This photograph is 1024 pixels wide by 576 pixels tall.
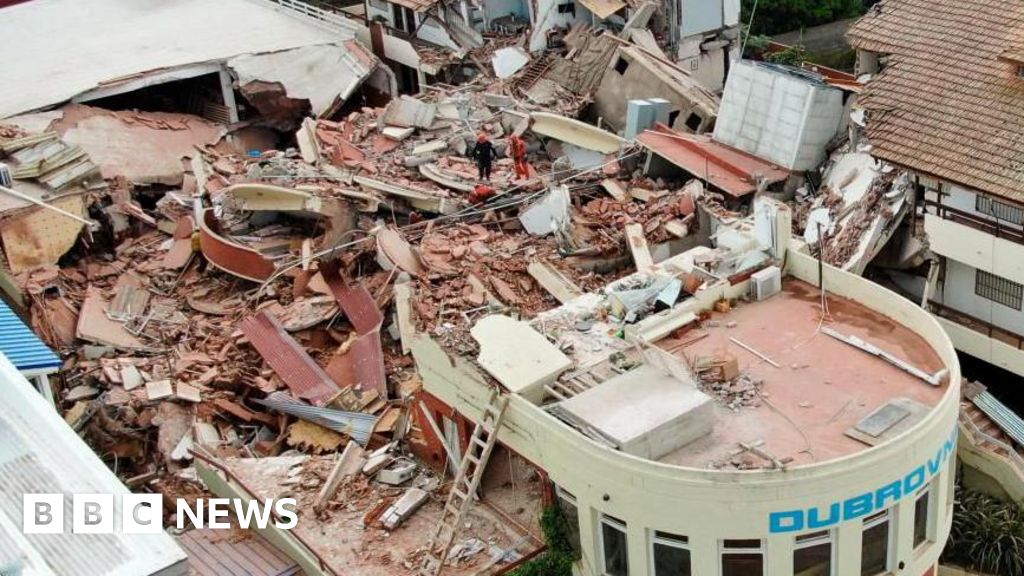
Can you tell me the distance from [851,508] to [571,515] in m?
4.62

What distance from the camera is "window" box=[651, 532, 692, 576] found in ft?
67.2

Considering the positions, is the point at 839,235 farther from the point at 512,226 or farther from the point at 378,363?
the point at 378,363

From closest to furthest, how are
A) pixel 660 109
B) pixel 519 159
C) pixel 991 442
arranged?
pixel 991 442 < pixel 519 159 < pixel 660 109

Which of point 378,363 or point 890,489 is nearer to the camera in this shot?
point 890,489

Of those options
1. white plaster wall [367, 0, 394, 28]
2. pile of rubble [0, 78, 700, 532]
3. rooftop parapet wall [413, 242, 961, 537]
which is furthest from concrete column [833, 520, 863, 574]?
white plaster wall [367, 0, 394, 28]

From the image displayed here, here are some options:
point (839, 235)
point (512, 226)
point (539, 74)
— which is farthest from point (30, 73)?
point (839, 235)

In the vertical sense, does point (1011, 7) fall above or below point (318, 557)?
above

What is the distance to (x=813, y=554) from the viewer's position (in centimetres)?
2059

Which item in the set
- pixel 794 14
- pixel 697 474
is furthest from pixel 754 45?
pixel 697 474

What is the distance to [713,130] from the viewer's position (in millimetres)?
37250

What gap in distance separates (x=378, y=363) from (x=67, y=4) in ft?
112

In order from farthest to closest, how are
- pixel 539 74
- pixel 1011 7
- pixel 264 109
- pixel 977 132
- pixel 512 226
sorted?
pixel 264 109 → pixel 539 74 → pixel 512 226 → pixel 1011 7 → pixel 977 132

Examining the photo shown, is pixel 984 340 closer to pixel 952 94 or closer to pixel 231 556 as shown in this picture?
pixel 952 94

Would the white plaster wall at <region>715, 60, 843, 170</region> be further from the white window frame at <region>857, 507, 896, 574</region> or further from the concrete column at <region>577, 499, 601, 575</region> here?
the concrete column at <region>577, 499, 601, 575</region>
